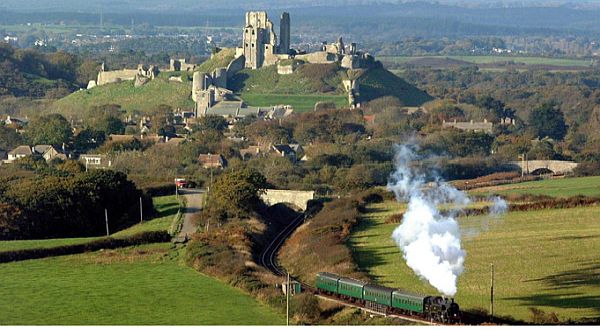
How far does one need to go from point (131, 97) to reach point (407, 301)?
3591 inches

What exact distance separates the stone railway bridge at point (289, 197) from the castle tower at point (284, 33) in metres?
58.3

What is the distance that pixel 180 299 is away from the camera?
40031 millimetres

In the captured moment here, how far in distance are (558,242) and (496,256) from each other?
3.21 metres

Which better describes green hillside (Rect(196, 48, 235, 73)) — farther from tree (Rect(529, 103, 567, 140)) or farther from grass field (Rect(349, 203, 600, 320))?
grass field (Rect(349, 203, 600, 320))

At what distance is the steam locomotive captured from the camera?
3453 cm

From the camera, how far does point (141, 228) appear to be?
177ft

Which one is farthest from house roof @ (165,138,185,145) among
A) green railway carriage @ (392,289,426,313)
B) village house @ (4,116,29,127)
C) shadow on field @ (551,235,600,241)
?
green railway carriage @ (392,289,426,313)

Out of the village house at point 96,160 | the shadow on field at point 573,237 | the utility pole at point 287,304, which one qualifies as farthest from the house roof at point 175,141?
the utility pole at point 287,304

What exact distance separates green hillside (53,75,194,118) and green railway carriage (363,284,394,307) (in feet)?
268

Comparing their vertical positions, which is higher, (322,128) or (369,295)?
(369,295)

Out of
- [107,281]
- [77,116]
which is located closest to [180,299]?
[107,281]

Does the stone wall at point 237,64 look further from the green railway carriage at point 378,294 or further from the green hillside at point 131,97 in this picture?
the green railway carriage at point 378,294

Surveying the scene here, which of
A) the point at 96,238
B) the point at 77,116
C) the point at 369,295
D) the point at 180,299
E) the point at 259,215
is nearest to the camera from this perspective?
the point at 369,295

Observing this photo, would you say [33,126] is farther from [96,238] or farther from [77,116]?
[96,238]
